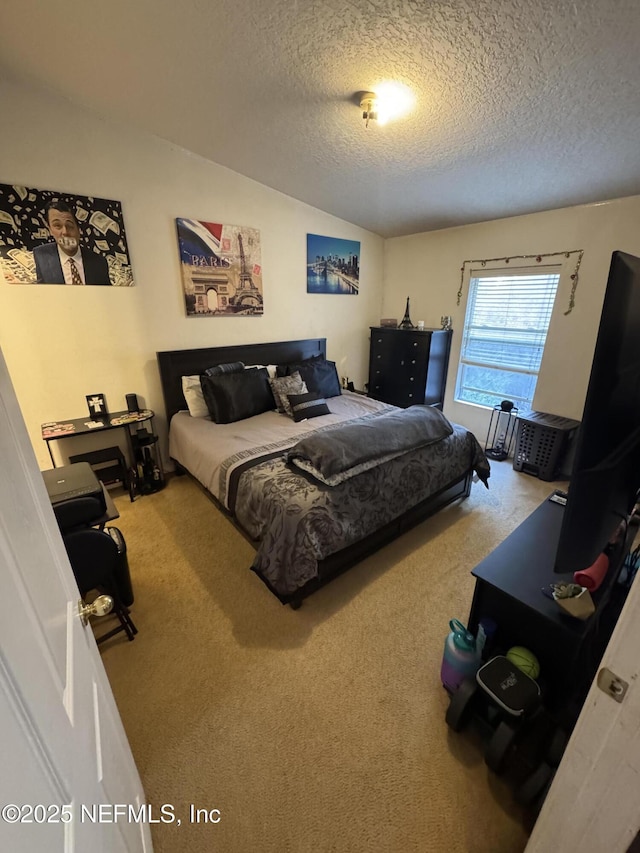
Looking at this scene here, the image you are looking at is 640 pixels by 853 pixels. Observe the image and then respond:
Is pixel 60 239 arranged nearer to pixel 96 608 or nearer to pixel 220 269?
pixel 220 269

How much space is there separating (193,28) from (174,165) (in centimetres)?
133

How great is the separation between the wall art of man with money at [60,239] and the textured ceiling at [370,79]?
630mm

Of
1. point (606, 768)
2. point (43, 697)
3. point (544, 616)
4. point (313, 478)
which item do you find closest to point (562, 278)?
point (313, 478)

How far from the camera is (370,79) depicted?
1.77 metres

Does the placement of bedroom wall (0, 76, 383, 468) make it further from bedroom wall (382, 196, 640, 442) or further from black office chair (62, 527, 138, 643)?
black office chair (62, 527, 138, 643)

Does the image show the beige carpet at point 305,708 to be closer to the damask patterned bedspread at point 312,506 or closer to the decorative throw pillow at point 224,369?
the damask patterned bedspread at point 312,506

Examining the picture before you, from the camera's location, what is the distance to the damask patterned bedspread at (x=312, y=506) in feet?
5.82

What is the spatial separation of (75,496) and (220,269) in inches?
91.4

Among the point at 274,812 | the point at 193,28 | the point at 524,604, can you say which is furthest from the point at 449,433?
the point at 193,28

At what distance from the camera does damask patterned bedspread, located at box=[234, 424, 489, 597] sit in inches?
69.9

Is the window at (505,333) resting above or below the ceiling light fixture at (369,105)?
below

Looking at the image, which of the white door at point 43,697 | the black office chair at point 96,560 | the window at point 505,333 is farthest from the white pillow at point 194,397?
the window at point 505,333

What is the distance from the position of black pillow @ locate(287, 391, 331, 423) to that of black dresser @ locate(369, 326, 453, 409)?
1.32 metres

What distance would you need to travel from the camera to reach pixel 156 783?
1235 mm
